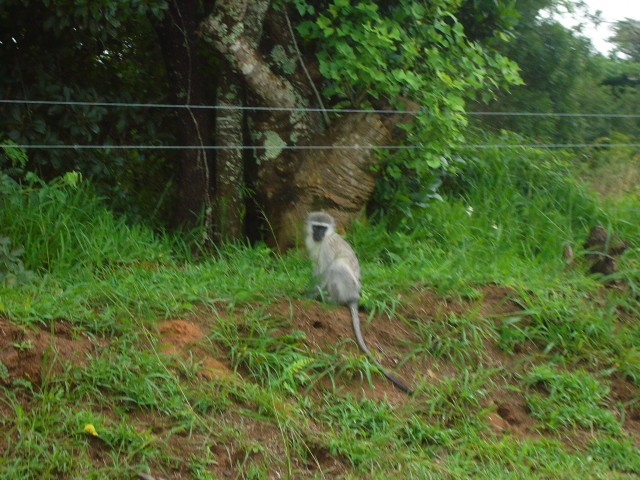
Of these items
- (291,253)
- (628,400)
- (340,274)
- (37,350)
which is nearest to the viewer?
(37,350)

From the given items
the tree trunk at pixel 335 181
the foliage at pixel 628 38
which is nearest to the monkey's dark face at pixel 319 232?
the tree trunk at pixel 335 181

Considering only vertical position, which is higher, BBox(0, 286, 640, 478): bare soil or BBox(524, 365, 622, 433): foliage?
BBox(0, 286, 640, 478): bare soil

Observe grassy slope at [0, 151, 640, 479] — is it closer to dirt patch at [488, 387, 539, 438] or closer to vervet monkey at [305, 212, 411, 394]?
dirt patch at [488, 387, 539, 438]

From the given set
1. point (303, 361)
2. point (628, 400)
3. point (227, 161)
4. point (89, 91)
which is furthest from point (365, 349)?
point (89, 91)

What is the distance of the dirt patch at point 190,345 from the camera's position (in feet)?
19.4

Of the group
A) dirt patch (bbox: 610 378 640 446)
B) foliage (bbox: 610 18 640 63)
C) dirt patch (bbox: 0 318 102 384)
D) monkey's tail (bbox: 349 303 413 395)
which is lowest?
foliage (bbox: 610 18 640 63)

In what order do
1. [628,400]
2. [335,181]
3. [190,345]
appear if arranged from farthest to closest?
[335,181]
[628,400]
[190,345]

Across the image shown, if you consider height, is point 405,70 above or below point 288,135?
above

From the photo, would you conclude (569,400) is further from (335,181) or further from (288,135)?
(288,135)

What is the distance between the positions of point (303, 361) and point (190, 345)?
72 cm

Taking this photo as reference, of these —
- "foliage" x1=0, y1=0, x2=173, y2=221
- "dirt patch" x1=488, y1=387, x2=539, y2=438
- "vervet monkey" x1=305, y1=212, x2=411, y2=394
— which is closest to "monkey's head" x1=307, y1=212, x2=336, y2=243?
"vervet monkey" x1=305, y1=212, x2=411, y2=394

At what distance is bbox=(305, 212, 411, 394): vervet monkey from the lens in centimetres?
666

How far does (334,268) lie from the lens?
688 centimetres

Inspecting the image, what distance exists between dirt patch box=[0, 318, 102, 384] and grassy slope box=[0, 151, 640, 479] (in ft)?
0.05
